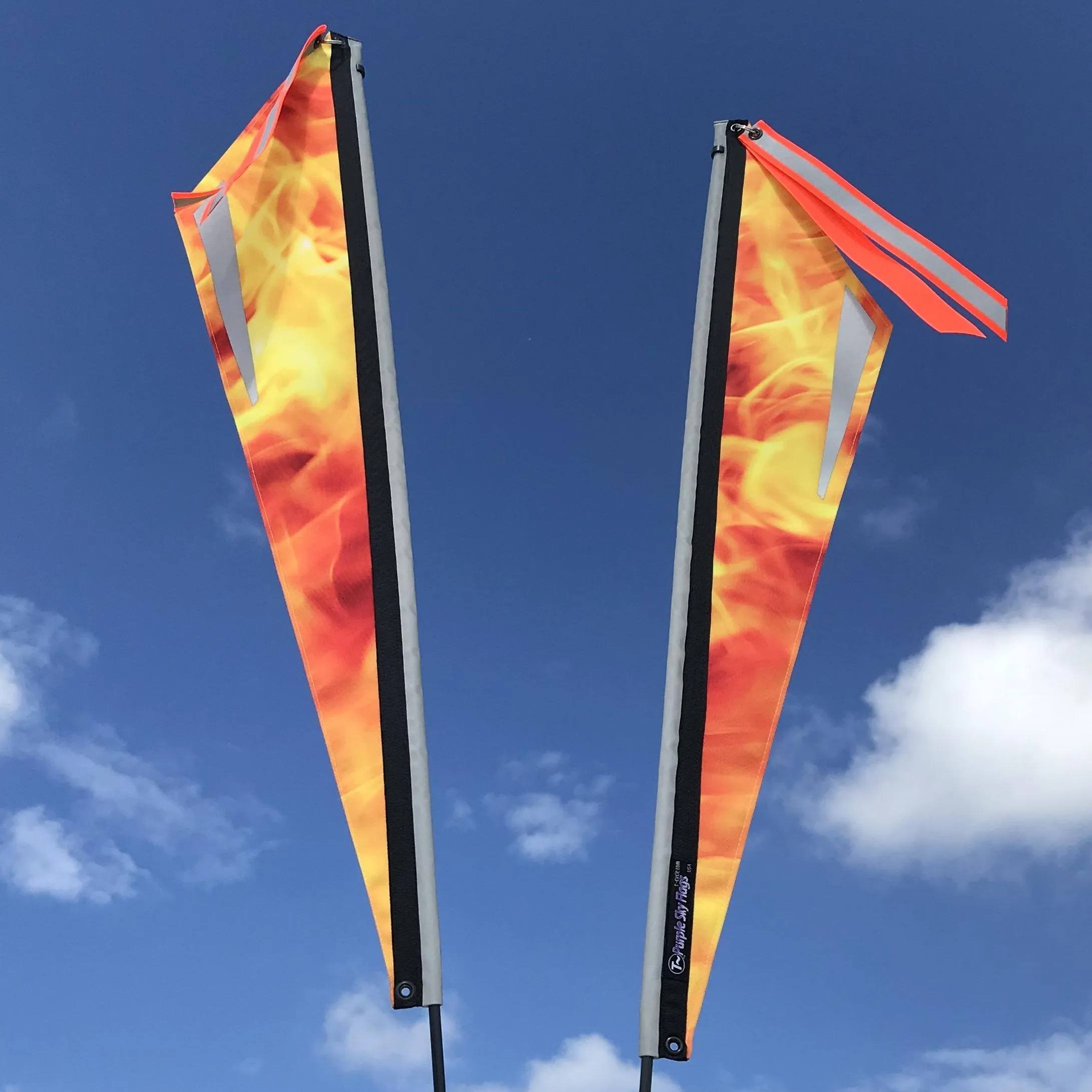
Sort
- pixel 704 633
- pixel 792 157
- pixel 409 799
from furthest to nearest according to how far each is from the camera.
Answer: pixel 792 157, pixel 704 633, pixel 409 799

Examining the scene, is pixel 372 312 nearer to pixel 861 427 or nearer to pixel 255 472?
pixel 255 472

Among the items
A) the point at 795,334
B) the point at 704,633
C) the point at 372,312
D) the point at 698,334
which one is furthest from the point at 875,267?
the point at 372,312

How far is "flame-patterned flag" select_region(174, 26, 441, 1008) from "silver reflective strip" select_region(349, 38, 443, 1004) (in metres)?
0.01

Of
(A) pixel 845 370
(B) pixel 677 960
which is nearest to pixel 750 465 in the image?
(A) pixel 845 370

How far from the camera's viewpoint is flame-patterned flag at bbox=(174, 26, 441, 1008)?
7938mm

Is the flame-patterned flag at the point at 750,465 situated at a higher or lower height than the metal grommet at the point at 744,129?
lower

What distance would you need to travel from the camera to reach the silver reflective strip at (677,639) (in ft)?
25.3

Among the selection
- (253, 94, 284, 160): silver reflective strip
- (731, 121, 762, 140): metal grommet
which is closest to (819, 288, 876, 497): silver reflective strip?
(731, 121, 762, 140): metal grommet

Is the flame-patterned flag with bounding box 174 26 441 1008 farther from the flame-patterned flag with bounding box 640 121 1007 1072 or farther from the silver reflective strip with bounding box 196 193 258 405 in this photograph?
the flame-patterned flag with bounding box 640 121 1007 1072

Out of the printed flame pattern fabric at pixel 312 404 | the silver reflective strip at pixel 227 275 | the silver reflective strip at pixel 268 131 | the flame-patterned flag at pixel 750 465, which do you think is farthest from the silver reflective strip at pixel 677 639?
the silver reflective strip at pixel 268 131

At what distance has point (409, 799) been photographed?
7.95m

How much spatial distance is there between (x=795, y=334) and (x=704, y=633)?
2.78 meters

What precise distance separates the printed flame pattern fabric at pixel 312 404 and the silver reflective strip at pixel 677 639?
183 cm

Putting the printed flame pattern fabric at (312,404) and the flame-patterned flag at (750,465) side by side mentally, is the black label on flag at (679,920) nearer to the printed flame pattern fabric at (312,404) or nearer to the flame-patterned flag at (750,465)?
the flame-patterned flag at (750,465)
